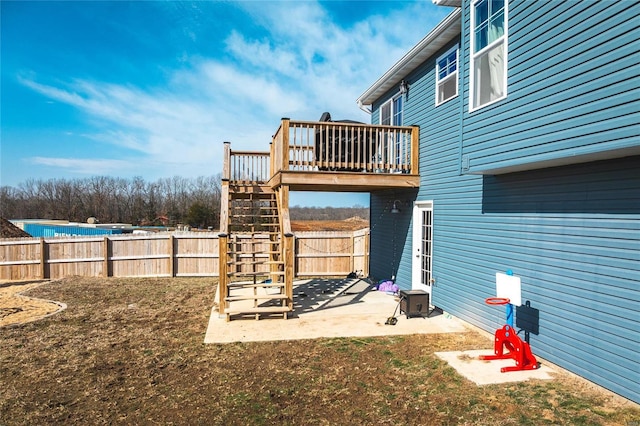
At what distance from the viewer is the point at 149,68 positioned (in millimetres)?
15016

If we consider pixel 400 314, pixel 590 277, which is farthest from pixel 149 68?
pixel 590 277

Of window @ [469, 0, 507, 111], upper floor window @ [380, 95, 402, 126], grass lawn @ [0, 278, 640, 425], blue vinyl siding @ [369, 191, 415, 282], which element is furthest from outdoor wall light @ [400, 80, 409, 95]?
grass lawn @ [0, 278, 640, 425]

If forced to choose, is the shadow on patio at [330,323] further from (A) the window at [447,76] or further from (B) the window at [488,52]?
(A) the window at [447,76]

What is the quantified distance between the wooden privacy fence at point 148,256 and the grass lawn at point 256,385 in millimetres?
5781

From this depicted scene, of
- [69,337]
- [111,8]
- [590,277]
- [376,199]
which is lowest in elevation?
[69,337]

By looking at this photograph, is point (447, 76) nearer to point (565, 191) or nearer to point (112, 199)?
point (565, 191)

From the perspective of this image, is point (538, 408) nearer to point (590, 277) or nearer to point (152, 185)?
point (590, 277)

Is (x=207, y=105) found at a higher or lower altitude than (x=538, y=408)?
higher

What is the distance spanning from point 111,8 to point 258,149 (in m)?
5.37

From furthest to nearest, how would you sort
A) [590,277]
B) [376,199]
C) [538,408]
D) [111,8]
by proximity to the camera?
[376,199]
[111,8]
[590,277]
[538,408]

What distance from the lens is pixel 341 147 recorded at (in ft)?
27.2

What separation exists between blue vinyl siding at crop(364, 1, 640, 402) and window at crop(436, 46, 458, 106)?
1.03 m

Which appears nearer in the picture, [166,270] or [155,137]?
[166,270]

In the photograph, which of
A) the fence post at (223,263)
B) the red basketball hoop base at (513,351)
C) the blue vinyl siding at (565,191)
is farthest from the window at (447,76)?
the fence post at (223,263)
